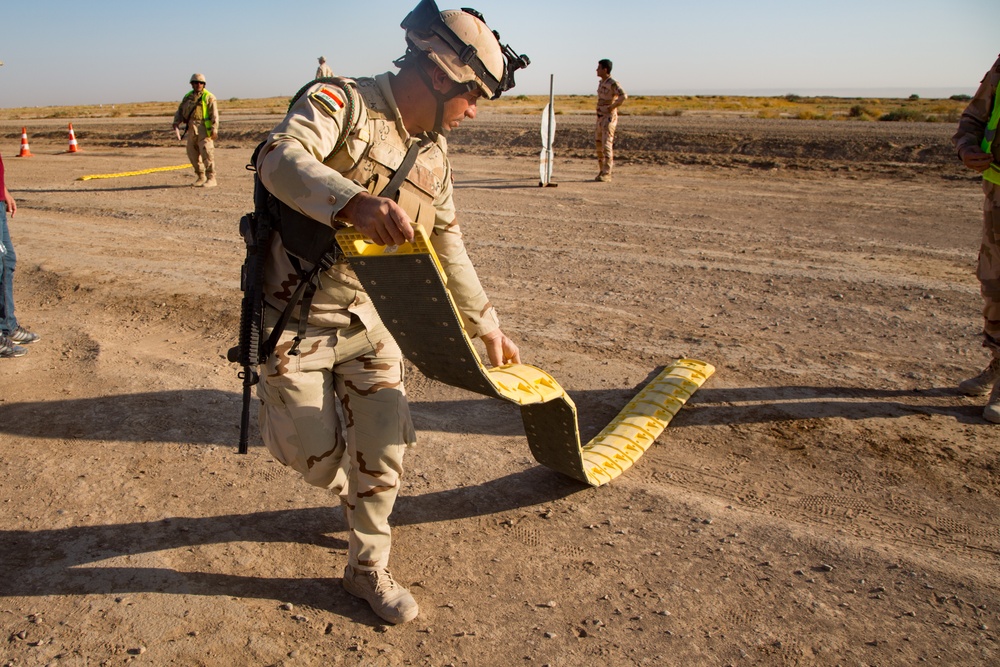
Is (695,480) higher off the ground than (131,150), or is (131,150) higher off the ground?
(131,150)

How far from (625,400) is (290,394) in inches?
112

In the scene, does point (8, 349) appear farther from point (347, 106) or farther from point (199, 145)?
point (199, 145)

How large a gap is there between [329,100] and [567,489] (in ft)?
7.70

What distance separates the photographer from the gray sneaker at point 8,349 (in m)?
5.96

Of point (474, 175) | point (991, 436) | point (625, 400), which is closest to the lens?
point (991, 436)

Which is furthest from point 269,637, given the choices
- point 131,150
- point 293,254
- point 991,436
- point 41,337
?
point 131,150

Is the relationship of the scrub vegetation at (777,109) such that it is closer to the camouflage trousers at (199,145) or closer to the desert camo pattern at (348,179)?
the camouflage trousers at (199,145)

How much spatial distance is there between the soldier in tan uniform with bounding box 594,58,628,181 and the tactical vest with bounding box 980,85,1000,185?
10.1 metres

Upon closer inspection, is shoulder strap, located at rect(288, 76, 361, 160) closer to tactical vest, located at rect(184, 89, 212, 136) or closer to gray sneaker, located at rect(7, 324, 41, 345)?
gray sneaker, located at rect(7, 324, 41, 345)

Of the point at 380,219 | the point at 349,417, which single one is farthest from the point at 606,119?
the point at 380,219

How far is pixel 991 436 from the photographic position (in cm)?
468

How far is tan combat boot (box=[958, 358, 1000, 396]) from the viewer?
5.07 m

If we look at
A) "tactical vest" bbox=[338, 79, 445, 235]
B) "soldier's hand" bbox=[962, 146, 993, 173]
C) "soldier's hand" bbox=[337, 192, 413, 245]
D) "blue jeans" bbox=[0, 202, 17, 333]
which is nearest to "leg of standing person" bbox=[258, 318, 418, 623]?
"tactical vest" bbox=[338, 79, 445, 235]

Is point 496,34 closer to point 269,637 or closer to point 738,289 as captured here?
point 269,637
